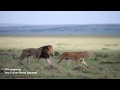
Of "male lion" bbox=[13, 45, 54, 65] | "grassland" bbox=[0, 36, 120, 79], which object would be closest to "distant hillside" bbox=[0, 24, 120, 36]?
"grassland" bbox=[0, 36, 120, 79]

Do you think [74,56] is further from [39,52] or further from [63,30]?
[39,52]

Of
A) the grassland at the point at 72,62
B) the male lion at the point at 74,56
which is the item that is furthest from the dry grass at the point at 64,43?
the male lion at the point at 74,56

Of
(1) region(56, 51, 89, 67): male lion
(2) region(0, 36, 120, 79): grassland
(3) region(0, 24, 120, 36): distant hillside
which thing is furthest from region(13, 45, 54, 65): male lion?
(3) region(0, 24, 120, 36): distant hillside

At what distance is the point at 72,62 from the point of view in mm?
5035

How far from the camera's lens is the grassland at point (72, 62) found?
4977 millimetres

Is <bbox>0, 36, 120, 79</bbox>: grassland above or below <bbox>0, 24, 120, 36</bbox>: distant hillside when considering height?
below

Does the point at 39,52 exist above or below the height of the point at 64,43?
below

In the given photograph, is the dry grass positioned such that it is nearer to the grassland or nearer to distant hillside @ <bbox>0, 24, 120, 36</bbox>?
the grassland

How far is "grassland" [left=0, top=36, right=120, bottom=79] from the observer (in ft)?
16.3

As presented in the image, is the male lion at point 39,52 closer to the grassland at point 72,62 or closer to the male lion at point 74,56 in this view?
the grassland at point 72,62

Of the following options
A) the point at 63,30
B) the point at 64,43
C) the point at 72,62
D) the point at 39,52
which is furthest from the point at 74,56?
the point at 39,52
